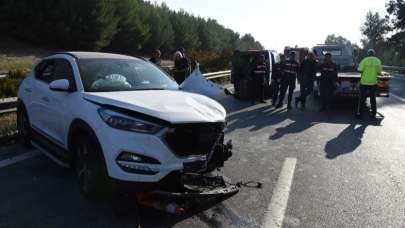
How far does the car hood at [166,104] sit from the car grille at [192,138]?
73mm

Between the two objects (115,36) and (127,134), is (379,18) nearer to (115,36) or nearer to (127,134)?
(115,36)

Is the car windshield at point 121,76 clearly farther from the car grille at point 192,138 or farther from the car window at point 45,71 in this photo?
the car grille at point 192,138

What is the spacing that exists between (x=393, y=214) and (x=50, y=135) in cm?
436

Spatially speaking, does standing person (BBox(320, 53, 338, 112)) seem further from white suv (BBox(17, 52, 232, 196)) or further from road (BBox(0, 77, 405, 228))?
white suv (BBox(17, 52, 232, 196))

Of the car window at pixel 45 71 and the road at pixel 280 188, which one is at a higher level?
the car window at pixel 45 71

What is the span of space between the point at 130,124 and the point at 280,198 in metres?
2.03

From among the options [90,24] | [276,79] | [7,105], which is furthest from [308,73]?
[90,24]

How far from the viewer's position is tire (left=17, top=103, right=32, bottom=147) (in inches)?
268

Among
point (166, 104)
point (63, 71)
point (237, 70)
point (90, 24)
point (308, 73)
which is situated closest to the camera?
point (166, 104)

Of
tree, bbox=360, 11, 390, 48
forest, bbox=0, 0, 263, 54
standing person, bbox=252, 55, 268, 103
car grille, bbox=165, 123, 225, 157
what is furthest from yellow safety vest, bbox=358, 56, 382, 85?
tree, bbox=360, 11, 390, 48

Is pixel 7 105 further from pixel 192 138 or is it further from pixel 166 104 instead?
pixel 192 138

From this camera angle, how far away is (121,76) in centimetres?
556

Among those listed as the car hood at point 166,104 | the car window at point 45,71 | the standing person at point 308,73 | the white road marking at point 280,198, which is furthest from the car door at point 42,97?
the standing person at point 308,73

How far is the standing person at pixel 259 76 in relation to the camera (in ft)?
48.0
